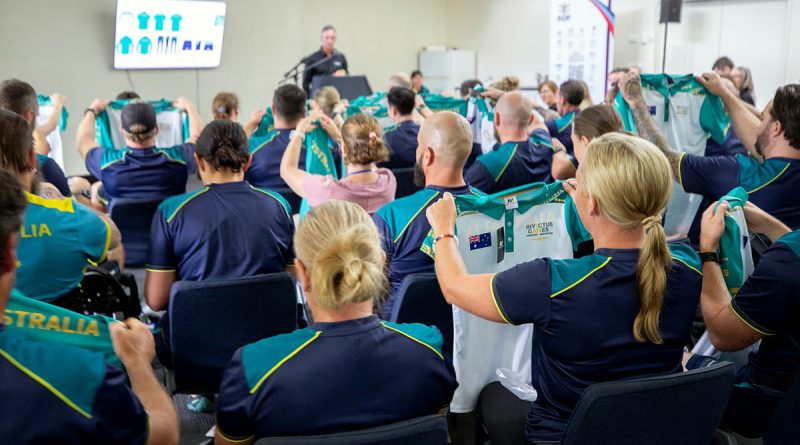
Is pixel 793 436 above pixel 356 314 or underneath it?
underneath

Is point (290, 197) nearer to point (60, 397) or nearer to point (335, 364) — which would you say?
point (335, 364)

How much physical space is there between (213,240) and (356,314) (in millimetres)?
1238

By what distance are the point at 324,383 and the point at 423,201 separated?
1245 millimetres

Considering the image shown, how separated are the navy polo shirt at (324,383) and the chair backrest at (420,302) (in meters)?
0.78

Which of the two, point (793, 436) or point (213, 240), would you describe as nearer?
point (793, 436)

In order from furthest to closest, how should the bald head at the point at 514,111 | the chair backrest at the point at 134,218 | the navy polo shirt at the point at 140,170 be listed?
the navy polo shirt at the point at 140,170 < the bald head at the point at 514,111 < the chair backrest at the point at 134,218

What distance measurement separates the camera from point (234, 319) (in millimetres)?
2389

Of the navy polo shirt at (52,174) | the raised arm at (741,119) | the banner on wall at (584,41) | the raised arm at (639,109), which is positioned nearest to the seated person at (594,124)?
the raised arm at (639,109)

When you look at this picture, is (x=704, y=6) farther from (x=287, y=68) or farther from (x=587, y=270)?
(x=587, y=270)

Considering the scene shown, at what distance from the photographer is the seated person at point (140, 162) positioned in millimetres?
4105

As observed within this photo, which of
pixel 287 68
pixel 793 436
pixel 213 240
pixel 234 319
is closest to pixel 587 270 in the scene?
pixel 793 436

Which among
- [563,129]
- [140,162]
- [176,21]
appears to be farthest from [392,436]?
[176,21]

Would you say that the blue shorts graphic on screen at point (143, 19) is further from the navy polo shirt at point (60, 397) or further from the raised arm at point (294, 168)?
the navy polo shirt at point (60, 397)

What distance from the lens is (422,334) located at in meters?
Result: 1.58
